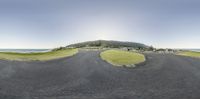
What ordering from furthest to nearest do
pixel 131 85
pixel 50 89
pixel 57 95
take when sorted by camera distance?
pixel 131 85 < pixel 50 89 < pixel 57 95

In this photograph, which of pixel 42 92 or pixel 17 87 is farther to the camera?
pixel 17 87

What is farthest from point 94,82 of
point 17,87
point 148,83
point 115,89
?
point 17,87

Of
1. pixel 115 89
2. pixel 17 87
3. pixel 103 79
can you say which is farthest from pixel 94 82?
pixel 17 87

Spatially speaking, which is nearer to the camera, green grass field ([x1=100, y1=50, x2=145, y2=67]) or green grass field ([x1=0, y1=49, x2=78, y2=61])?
green grass field ([x1=100, y1=50, x2=145, y2=67])

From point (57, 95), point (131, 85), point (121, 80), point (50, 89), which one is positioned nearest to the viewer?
point (57, 95)

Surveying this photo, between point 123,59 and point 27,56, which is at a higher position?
point 27,56

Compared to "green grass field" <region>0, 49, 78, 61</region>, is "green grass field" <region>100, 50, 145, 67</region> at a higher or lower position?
lower

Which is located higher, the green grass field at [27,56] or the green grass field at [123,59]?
the green grass field at [27,56]

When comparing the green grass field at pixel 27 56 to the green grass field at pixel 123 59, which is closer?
the green grass field at pixel 123 59

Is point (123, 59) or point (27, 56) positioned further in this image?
point (27, 56)

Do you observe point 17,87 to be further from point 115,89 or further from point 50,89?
point 115,89
